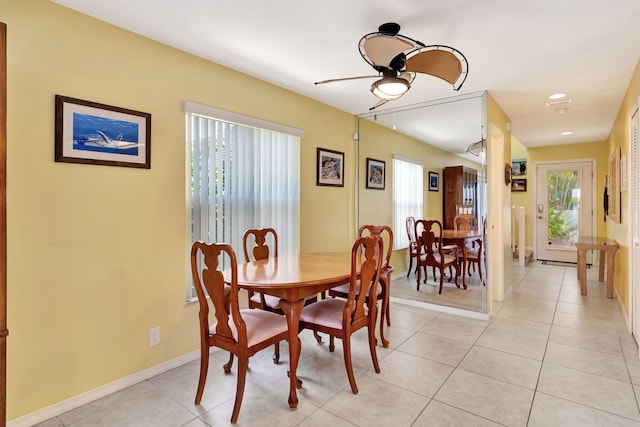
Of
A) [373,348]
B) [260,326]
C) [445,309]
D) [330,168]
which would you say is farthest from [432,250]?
[260,326]

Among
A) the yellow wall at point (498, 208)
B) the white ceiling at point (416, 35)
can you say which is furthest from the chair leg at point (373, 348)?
the white ceiling at point (416, 35)

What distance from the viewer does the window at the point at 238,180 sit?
270cm

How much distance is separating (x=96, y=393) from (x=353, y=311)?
1713mm

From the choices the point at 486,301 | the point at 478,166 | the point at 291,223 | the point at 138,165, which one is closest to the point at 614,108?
the point at 478,166

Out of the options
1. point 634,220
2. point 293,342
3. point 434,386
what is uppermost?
point 634,220

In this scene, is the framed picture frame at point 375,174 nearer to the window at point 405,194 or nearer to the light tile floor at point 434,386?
the window at point 405,194

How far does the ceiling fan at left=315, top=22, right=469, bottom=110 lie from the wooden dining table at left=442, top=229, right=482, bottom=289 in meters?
2.04

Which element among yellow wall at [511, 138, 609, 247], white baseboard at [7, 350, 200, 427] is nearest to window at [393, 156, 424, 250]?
white baseboard at [7, 350, 200, 427]

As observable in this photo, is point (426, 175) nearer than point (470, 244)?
No

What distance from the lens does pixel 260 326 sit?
205 cm

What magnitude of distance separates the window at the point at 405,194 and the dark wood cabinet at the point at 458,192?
30 cm

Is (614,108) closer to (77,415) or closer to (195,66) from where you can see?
(195,66)

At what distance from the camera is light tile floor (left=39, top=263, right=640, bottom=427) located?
1.91 m

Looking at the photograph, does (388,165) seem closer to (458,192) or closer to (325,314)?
(458,192)
